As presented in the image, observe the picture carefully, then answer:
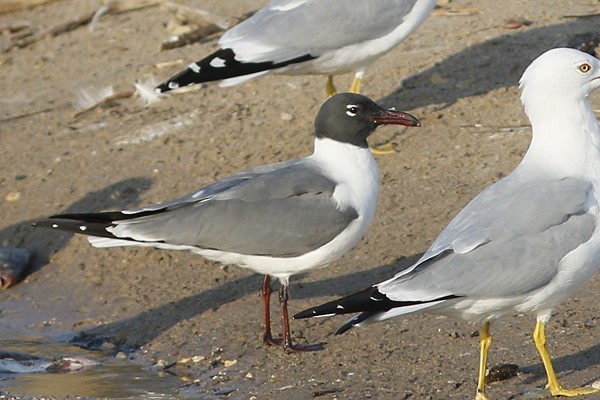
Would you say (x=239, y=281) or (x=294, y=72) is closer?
(x=239, y=281)

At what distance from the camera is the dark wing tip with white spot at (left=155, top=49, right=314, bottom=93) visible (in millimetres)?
9312

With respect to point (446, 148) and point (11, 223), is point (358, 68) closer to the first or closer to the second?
point (446, 148)

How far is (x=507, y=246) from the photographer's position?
577 centimetres

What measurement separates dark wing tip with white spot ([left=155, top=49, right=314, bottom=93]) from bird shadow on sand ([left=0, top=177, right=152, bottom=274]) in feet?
2.75

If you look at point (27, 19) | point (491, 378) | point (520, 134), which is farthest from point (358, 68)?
point (27, 19)

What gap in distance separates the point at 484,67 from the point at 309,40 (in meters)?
1.83

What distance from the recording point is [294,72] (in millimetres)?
9617

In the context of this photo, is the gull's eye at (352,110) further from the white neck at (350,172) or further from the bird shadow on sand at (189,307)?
the bird shadow on sand at (189,307)

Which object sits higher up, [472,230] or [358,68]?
[472,230]

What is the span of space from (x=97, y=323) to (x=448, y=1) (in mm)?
5325

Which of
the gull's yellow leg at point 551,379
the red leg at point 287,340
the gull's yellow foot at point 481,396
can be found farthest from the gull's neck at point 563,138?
the red leg at point 287,340

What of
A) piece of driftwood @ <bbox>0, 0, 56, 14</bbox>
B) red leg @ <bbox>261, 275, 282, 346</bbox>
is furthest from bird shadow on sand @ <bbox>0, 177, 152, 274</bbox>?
piece of driftwood @ <bbox>0, 0, 56, 14</bbox>

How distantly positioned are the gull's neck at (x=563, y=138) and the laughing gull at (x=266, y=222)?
1.29m

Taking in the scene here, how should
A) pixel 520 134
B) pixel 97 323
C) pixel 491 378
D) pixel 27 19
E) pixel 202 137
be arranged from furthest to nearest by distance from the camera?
→ pixel 27 19, pixel 202 137, pixel 520 134, pixel 97 323, pixel 491 378
